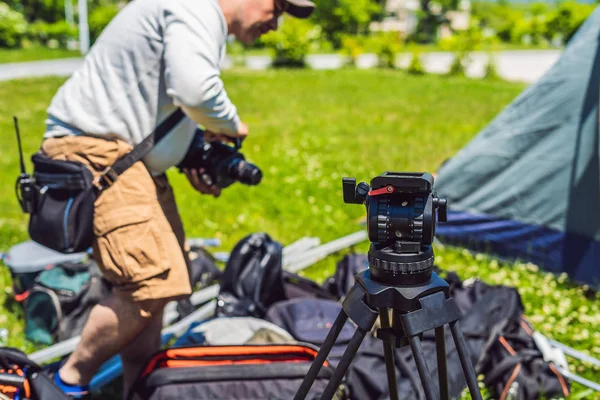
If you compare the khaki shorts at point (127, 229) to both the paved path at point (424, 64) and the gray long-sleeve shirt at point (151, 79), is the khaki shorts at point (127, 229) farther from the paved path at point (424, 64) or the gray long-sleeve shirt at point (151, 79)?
the paved path at point (424, 64)

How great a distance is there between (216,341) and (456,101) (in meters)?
11.1

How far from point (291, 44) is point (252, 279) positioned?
1676cm

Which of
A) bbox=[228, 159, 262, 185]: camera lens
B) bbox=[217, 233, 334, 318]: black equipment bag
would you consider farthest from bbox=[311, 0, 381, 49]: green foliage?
bbox=[228, 159, 262, 185]: camera lens

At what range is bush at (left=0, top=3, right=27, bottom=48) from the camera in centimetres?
2541

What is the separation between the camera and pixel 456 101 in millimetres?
13195

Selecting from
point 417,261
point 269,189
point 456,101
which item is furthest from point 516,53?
point 417,261

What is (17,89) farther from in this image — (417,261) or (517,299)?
(417,261)

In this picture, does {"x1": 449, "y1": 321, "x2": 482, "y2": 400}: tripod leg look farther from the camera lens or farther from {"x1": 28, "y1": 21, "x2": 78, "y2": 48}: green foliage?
{"x1": 28, "y1": 21, "x2": 78, "y2": 48}: green foliage

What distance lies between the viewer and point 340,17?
31641 mm

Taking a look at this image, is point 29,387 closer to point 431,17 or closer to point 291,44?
point 291,44

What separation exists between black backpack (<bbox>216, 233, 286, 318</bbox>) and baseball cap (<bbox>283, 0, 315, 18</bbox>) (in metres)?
1.46

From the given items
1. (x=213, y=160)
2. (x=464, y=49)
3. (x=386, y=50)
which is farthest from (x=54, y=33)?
(x=213, y=160)

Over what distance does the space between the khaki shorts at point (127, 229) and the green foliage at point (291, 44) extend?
17.3 metres

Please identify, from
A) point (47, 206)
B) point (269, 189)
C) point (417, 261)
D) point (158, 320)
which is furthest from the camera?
point (269, 189)
